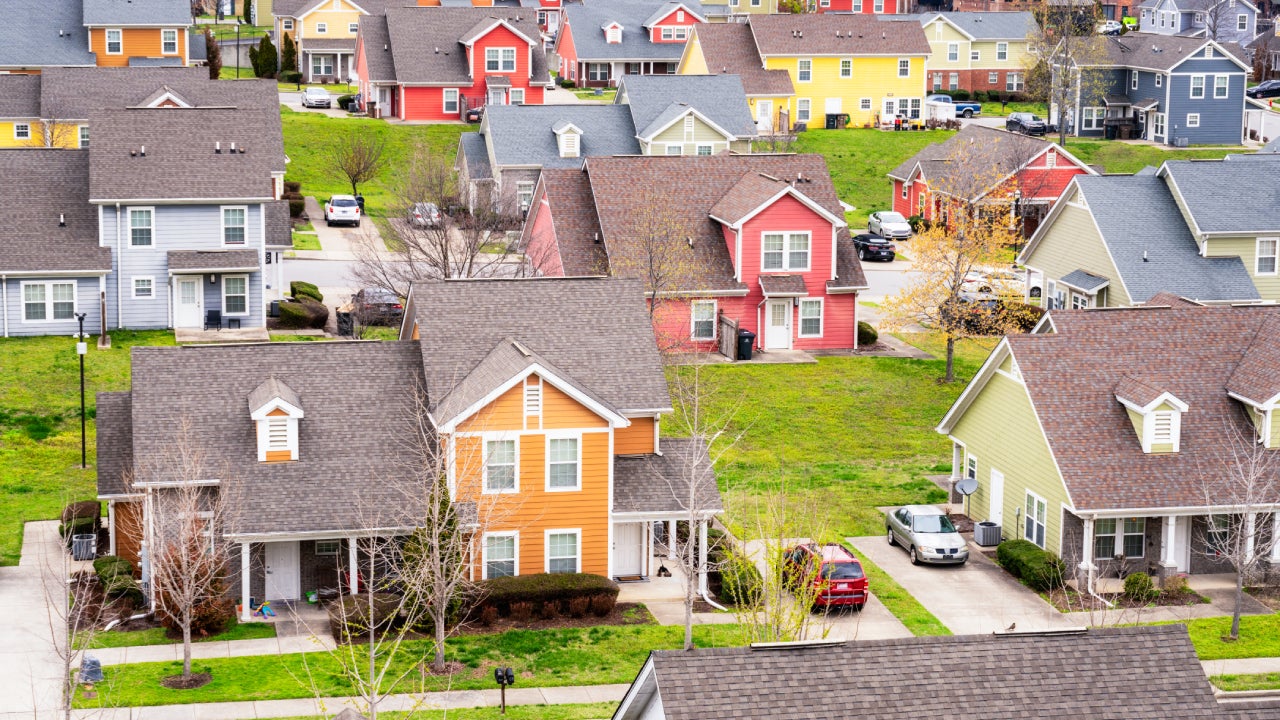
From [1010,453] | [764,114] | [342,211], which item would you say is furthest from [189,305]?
[764,114]

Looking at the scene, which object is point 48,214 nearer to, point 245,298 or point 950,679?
point 245,298

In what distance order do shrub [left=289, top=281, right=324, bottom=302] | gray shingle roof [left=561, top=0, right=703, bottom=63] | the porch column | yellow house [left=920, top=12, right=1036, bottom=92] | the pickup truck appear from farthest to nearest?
yellow house [left=920, top=12, right=1036, bottom=92] < gray shingle roof [left=561, top=0, right=703, bottom=63] < the pickup truck < shrub [left=289, top=281, right=324, bottom=302] < the porch column

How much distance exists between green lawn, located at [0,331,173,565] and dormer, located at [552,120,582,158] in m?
28.6

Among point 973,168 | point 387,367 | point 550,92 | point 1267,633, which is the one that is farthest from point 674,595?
point 550,92

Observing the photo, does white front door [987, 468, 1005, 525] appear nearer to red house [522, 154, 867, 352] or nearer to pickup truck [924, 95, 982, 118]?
red house [522, 154, 867, 352]

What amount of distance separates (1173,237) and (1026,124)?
49.2 metres

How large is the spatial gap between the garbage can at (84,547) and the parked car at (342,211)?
4415 cm

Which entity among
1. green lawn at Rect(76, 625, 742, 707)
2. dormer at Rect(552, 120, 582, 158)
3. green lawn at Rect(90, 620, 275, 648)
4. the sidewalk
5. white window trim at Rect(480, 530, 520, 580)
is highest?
dormer at Rect(552, 120, 582, 158)

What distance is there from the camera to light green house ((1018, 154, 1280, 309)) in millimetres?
65250

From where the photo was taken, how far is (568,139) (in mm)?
89125

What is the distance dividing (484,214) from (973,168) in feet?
80.0

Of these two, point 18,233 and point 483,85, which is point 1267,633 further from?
point 483,85

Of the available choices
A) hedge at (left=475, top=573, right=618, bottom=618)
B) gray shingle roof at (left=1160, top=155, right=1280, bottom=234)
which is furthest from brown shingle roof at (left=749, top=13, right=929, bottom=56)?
hedge at (left=475, top=573, right=618, bottom=618)

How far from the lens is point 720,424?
57.7 m
